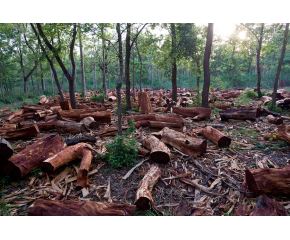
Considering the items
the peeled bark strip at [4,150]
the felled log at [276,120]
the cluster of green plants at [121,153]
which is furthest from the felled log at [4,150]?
the felled log at [276,120]

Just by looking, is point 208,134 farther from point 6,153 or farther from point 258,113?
point 6,153

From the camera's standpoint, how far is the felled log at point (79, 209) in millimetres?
2107

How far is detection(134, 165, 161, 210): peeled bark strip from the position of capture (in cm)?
232

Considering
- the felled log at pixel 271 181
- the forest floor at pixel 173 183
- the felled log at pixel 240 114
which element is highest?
the felled log at pixel 240 114

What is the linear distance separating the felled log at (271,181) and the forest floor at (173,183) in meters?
0.13

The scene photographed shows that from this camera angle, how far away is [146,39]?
9000mm

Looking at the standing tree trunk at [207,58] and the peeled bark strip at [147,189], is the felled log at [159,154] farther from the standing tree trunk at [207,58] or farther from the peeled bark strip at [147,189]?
the standing tree trunk at [207,58]

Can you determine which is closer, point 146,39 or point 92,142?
point 92,142

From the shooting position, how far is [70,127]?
17.6 ft

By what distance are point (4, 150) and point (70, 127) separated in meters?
2.68

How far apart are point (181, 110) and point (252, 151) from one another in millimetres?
3664

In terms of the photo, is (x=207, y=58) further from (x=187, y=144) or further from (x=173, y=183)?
(x=173, y=183)

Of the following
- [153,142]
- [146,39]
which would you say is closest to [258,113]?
[153,142]
